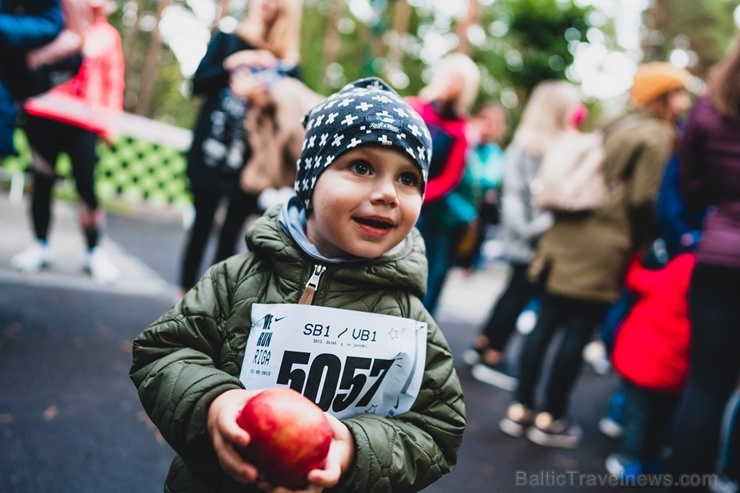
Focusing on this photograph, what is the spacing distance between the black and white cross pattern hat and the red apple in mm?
528

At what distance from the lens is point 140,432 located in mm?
2410

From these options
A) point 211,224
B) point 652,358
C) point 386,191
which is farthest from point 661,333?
point 211,224

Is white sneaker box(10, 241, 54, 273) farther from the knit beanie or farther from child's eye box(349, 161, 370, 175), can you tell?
the knit beanie

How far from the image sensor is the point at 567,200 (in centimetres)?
312

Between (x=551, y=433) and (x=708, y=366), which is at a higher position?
(x=708, y=366)

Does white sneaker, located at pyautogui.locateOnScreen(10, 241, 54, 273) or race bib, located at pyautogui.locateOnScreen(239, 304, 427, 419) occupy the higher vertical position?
race bib, located at pyautogui.locateOnScreen(239, 304, 427, 419)

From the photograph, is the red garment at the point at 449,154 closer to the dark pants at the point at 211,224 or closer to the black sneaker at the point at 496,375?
the dark pants at the point at 211,224

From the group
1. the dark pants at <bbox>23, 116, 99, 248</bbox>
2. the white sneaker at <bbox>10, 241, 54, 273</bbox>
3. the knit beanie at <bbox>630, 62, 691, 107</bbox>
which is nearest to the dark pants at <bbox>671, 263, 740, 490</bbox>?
the knit beanie at <bbox>630, 62, 691, 107</bbox>

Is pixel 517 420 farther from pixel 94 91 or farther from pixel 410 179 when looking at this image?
pixel 94 91

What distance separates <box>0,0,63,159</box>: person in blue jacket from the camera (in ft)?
8.22

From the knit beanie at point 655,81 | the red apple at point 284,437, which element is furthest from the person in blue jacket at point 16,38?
the knit beanie at point 655,81

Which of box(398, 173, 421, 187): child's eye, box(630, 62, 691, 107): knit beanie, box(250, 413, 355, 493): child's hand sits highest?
box(630, 62, 691, 107): knit beanie

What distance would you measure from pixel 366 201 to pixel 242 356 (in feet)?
1.48

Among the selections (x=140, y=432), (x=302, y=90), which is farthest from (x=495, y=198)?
(x=140, y=432)
